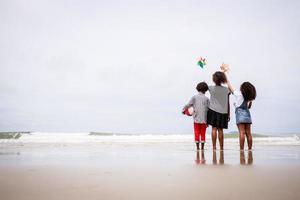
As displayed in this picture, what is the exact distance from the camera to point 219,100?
7973 mm

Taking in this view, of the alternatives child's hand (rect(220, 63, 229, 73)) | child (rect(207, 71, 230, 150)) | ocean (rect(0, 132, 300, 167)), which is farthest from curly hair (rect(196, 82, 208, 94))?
ocean (rect(0, 132, 300, 167))

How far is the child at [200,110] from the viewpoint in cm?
841

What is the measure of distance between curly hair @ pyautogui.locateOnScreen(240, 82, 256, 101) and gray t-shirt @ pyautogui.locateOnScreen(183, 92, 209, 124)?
4.42 ft

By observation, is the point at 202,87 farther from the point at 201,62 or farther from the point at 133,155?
the point at 133,155

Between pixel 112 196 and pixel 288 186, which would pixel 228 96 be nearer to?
pixel 288 186

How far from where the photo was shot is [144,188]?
2676mm

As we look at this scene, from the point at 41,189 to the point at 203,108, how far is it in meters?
6.30

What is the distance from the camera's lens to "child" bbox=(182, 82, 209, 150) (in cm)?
841

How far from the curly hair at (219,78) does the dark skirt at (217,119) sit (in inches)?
29.8

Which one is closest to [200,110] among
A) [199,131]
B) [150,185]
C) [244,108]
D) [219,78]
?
[199,131]

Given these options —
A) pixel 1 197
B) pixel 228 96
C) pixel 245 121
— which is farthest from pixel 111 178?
pixel 228 96

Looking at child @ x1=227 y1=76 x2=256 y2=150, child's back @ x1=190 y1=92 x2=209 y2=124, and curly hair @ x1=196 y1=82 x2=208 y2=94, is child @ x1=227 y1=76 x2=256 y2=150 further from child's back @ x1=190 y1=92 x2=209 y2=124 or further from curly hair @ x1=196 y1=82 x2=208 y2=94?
curly hair @ x1=196 y1=82 x2=208 y2=94

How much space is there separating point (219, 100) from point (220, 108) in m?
0.20

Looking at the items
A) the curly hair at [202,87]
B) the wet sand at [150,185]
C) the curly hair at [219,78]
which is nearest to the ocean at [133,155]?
the wet sand at [150,185]
